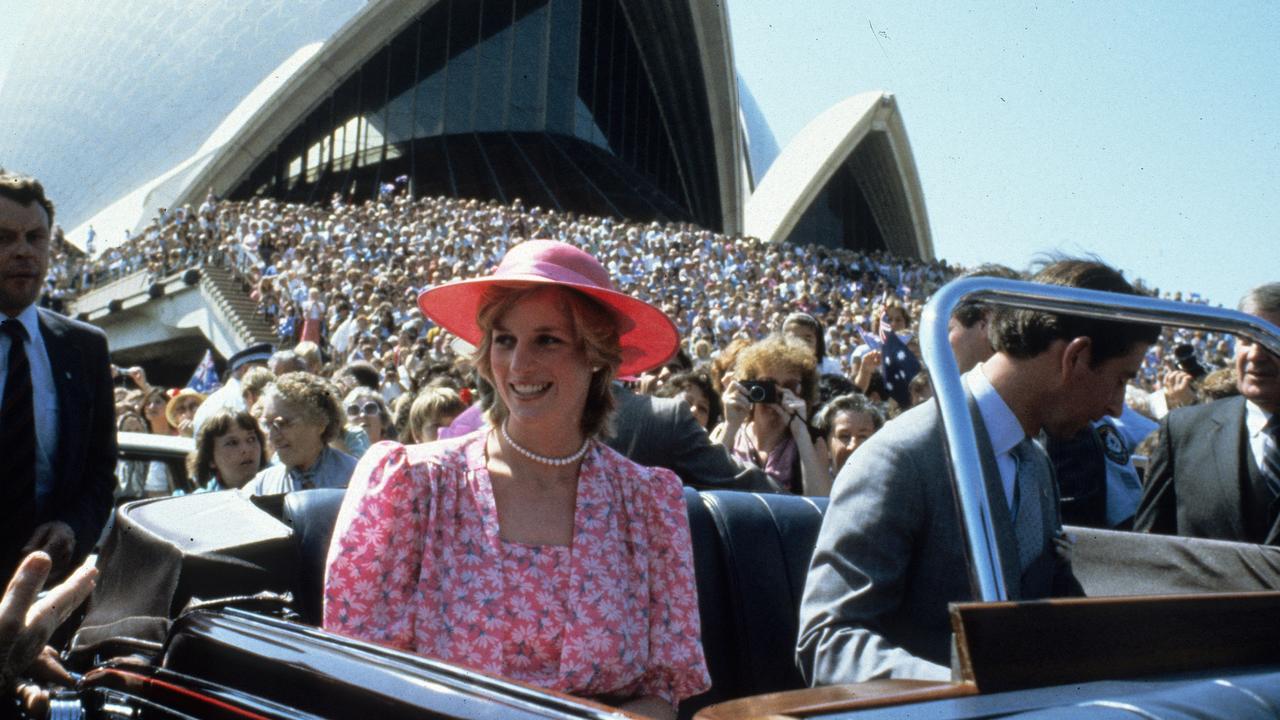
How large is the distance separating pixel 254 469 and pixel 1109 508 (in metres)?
3.49

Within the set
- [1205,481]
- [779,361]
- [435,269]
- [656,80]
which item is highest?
[656,80]

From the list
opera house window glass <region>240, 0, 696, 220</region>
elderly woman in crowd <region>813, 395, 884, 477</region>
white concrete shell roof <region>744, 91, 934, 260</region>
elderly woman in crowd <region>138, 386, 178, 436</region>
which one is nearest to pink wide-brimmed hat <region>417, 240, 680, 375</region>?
elderly woman in crowd <region>813, 395, 884, 477</region>

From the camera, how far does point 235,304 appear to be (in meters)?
19.9

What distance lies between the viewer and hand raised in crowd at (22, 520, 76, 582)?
276 cm

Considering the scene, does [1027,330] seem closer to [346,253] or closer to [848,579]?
[848,579]

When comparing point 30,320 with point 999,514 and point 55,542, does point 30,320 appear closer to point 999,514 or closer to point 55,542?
point 55,542

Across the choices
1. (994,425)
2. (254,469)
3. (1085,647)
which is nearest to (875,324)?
(254,469)

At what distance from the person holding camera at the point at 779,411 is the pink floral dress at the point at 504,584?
7.58 ft

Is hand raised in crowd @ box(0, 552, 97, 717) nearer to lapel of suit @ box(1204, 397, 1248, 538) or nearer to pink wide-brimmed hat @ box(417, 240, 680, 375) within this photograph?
pink wide-brimmed hat @ box(417, 240, 680, 375)

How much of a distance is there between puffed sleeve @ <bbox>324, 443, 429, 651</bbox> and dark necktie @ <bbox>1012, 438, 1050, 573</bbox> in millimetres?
1098

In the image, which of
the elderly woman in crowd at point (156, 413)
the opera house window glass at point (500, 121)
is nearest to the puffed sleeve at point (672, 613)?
the elderly woman in crowd at point (156, 413)

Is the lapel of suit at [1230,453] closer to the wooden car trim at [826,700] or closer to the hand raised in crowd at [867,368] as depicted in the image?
the wooden car trim at [826,700]

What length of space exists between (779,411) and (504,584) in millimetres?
2663

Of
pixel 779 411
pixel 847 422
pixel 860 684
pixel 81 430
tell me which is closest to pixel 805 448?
pixel 779 411
